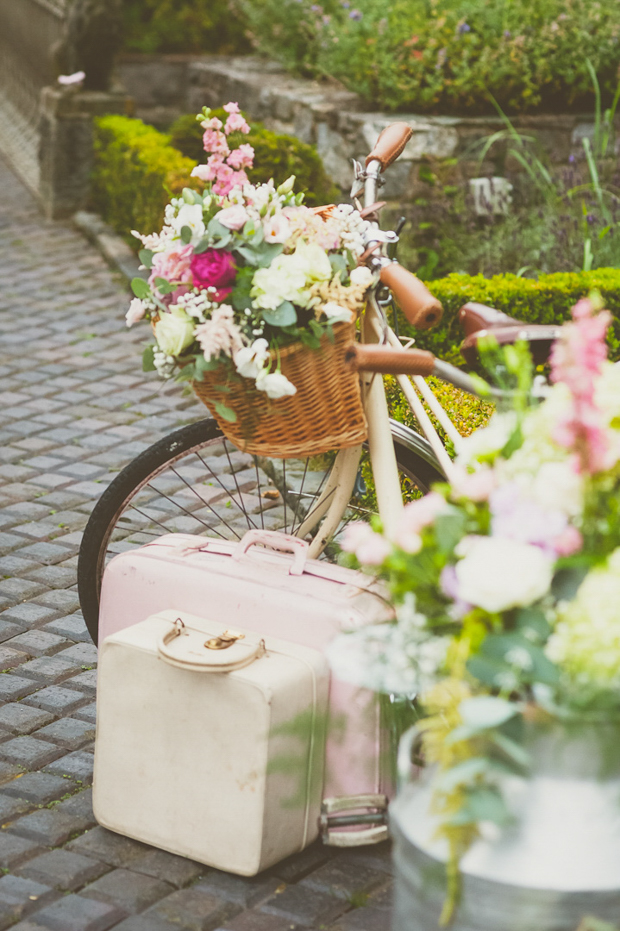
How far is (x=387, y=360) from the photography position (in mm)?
2115

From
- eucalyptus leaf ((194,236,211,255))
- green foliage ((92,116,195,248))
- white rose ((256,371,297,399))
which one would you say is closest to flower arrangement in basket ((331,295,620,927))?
white rose ((256,371,297,399))

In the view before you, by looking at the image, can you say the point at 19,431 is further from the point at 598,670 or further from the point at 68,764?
the point at 598,670

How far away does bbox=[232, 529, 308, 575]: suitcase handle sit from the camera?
8.34 ft

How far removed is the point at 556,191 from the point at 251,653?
479 centimetres

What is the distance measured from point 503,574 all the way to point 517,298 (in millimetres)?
3356

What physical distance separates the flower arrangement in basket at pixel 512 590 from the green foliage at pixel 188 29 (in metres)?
11.6

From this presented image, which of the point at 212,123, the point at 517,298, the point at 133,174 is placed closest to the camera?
the point at 212,123

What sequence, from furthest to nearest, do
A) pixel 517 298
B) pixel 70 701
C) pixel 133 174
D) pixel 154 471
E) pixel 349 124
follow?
1. pixel 133 174
2. pixel 349 124
3. pixel 517 298
4. pixel 70 701
5. pixel 154 471

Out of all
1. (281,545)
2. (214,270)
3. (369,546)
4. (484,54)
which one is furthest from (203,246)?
(484,54)

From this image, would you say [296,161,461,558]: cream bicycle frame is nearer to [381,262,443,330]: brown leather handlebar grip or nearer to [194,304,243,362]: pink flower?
[381,262,443,330]: brown leather handlebar grip

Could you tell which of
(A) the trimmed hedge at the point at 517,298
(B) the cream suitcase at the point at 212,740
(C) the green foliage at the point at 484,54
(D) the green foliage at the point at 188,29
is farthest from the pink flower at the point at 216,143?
(D) the green foliage at the point at 188,29

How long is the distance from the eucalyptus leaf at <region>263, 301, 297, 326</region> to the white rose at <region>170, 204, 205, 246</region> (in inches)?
8.1

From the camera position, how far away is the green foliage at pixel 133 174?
698 centimetres

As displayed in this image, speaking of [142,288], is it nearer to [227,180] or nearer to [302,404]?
[227,180]
